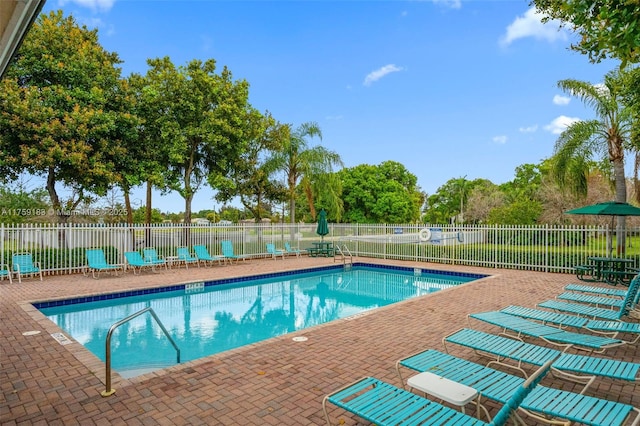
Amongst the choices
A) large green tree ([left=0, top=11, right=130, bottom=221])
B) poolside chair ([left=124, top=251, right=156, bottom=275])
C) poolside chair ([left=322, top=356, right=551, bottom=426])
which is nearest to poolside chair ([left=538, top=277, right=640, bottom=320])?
poolside chair ([left=322, top=356, right=551, bottom=426])

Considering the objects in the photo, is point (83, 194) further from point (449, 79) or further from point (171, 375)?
point (449, 79)

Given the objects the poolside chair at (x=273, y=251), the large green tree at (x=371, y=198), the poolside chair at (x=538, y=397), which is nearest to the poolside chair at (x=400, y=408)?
the poolside chair at (x=538, y=397)

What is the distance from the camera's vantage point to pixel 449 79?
20.2 meters

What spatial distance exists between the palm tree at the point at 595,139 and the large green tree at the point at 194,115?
1307 centimetres

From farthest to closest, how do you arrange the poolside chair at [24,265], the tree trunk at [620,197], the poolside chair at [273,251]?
the poolside chair at [273,251] < the tree trunk at [620,197] < the poolside chair at [24,265]

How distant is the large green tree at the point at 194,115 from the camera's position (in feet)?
54.7

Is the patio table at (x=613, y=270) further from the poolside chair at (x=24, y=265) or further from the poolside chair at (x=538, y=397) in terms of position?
the poolside chair at (x=24, y=265)

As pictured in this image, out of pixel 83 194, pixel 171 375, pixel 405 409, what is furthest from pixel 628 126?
pixel 83 194

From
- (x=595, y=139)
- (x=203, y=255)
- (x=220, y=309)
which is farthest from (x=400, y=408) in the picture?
(x=595, y=139)

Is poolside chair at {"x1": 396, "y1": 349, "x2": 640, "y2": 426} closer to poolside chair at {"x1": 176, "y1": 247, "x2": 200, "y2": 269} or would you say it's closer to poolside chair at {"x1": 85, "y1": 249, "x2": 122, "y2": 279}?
poolside chair at {"x1": 85, "y1": 249, "x2": 122, "y2": 279}

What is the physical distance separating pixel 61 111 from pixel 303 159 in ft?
37.7

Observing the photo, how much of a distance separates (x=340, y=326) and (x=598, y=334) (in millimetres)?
4019

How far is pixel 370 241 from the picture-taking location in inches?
708

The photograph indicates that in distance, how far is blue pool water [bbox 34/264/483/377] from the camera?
21.5ft
